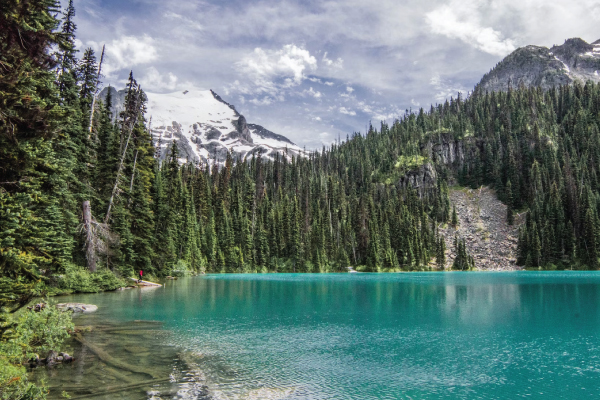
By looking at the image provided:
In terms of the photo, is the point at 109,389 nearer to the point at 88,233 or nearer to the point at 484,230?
the point at 88,233

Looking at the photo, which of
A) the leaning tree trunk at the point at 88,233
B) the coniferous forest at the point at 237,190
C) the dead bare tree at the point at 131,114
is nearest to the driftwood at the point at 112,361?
the coniferous forest at the point at 237,190

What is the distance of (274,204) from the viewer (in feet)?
424

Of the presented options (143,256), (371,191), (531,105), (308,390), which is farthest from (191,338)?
(531,105)

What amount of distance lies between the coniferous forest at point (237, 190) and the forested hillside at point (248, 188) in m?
0.14

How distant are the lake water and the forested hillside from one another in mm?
5034

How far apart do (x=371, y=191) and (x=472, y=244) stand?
4242 cm

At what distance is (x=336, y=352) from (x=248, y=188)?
107902 mm

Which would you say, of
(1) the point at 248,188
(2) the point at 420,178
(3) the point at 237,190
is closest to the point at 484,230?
(2) the point at 420,178

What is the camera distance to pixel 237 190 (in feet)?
397

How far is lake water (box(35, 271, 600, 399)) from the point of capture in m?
13.6

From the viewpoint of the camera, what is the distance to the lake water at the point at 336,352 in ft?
44.5

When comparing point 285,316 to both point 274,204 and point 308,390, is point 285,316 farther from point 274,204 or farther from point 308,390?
point 274,204

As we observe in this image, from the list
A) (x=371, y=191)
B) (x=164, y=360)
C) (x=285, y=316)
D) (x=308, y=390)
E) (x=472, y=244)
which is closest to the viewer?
(x=308, y=390)

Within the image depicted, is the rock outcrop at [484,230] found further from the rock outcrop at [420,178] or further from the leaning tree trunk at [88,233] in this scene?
the leaning tree trunk at [88,233]
